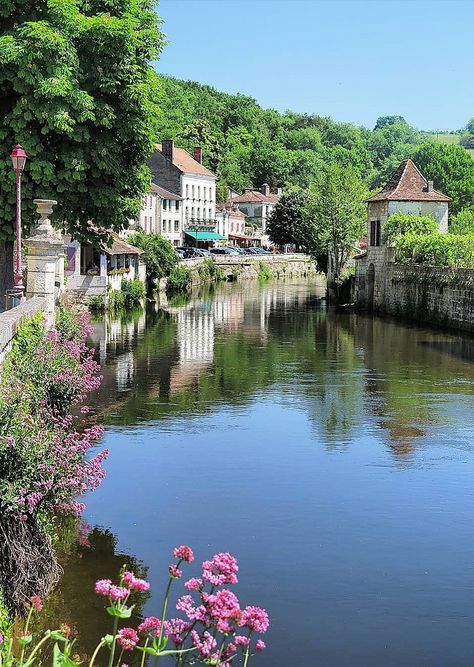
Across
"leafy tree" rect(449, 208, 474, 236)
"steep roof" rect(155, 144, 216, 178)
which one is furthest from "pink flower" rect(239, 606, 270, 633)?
"steep roof" rect(155, 144, 216, 178)

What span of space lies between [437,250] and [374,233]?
7913mm

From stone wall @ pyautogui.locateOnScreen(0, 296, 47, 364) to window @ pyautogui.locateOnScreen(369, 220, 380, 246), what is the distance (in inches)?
1397

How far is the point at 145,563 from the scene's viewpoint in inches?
452

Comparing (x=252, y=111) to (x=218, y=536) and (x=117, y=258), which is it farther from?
(x=218, y=536)

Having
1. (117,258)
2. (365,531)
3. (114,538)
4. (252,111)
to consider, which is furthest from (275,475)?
(252,111)

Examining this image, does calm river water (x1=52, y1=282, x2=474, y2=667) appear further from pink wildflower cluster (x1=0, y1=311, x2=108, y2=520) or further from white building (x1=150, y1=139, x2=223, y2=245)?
white building (x1=150, y1=139, x2=223, y2=245)

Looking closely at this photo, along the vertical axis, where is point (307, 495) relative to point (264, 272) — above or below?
below

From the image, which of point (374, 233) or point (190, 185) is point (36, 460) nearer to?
point (374, 233)

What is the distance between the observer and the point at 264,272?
89.1m

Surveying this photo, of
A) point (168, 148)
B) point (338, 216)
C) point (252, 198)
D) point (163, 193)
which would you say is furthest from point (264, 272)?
point (252, 198)

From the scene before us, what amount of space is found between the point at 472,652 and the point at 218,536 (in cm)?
404

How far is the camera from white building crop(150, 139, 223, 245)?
92.1m

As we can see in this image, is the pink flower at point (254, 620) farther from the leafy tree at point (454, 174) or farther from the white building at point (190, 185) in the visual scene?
the leafy tree at point (454, 174)

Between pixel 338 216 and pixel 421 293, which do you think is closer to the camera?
pixel 421 293
